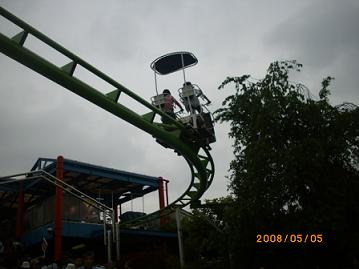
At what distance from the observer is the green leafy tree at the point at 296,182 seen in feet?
46.2

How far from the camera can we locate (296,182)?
14266 mm

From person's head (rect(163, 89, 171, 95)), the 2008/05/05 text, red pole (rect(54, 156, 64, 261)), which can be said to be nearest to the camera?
the 2008/05/05 text

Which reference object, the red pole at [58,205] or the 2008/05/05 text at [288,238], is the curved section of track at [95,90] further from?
the red pole at [58,205]

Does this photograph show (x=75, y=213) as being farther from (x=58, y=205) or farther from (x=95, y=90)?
(x=95, y=90)

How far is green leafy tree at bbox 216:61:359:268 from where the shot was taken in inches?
554

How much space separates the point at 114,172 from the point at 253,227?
53.1 feet

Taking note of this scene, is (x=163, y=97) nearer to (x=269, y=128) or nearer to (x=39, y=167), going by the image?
(x=269, y=128)

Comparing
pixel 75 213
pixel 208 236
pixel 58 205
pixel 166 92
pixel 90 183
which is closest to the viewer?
pixel 166 92

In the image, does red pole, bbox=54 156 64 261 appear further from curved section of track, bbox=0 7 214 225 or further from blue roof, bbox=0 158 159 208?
curved section of track, bbox=0 7 214 225

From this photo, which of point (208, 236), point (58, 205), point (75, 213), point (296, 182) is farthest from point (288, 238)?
point (75, 213)

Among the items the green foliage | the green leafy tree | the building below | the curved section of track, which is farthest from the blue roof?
the green leafy tree

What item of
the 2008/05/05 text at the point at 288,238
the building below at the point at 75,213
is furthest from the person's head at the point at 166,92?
the building below at the point at 75,213

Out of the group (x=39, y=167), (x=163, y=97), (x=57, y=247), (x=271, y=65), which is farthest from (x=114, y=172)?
(x=271, y=65)

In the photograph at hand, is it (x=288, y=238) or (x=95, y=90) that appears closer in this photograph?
(x=95, y=90)
